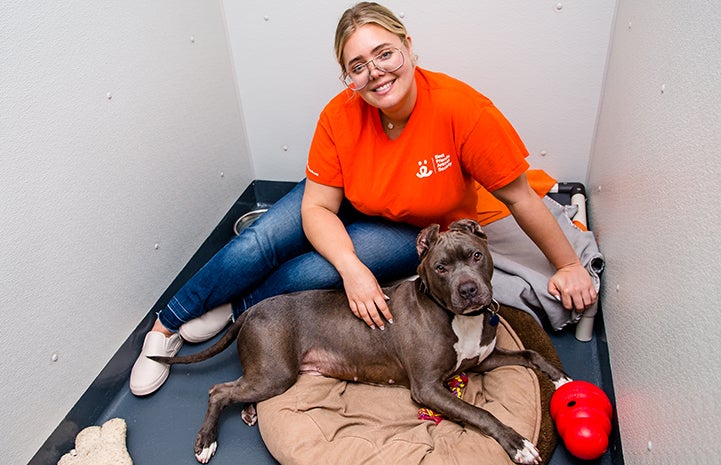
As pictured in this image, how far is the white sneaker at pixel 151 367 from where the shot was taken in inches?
91.8

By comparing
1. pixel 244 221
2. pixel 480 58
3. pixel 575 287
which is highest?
pixel 480 58

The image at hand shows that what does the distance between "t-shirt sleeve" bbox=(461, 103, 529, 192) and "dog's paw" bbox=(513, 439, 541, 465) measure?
890 millimetres

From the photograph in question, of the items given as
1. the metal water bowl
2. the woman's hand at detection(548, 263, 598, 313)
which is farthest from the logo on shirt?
the metal water bowl

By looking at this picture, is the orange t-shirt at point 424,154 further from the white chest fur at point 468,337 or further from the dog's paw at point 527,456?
the dog's paw at point 527,456

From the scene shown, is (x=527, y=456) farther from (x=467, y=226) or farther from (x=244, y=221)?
(x=244, y=221)

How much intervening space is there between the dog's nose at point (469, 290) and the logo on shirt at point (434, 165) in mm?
472

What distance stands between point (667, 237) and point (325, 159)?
47.6 inches

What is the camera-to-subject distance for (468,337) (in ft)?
6.56

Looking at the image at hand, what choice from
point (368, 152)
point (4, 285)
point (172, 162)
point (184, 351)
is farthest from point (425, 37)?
point (4, 285)

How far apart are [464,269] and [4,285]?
4.97 ft

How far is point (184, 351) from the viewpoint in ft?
8.41

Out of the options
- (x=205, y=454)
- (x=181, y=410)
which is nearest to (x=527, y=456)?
(x=205, y=454)

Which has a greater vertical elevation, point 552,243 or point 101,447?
point 552,243

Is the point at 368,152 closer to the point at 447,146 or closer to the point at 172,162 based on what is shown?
the point at 447,146
